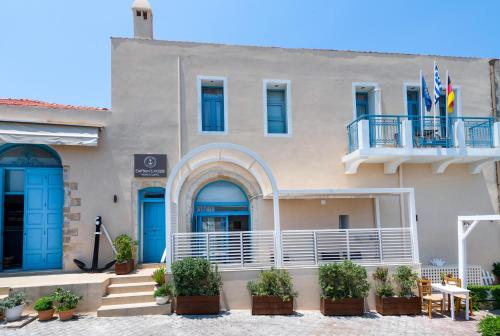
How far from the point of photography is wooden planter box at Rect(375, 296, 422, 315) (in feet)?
29.6

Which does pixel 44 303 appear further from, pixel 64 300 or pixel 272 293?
pixel 272 293

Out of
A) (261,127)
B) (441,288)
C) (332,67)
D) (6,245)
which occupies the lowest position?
(441,288)

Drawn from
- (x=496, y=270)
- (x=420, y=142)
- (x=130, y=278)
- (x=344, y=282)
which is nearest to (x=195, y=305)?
(x=130, y=278)

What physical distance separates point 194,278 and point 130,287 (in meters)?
1.94

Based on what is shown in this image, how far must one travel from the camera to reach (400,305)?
356 inches

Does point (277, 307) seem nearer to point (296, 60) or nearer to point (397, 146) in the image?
point (397, 146)

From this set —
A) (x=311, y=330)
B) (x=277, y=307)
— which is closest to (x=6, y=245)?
(x=277, y=307)

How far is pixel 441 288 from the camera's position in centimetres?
901

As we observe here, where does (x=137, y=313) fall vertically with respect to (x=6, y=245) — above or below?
below

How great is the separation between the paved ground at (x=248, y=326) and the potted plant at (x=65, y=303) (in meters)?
0.21

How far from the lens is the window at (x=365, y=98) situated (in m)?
12.6

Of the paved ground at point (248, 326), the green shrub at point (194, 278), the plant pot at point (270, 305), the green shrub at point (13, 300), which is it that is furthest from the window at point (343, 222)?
the green shrub at point (13, 300)

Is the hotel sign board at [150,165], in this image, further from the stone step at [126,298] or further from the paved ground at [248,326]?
the paved ground at [248,326]

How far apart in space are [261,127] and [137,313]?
663 centimetres
